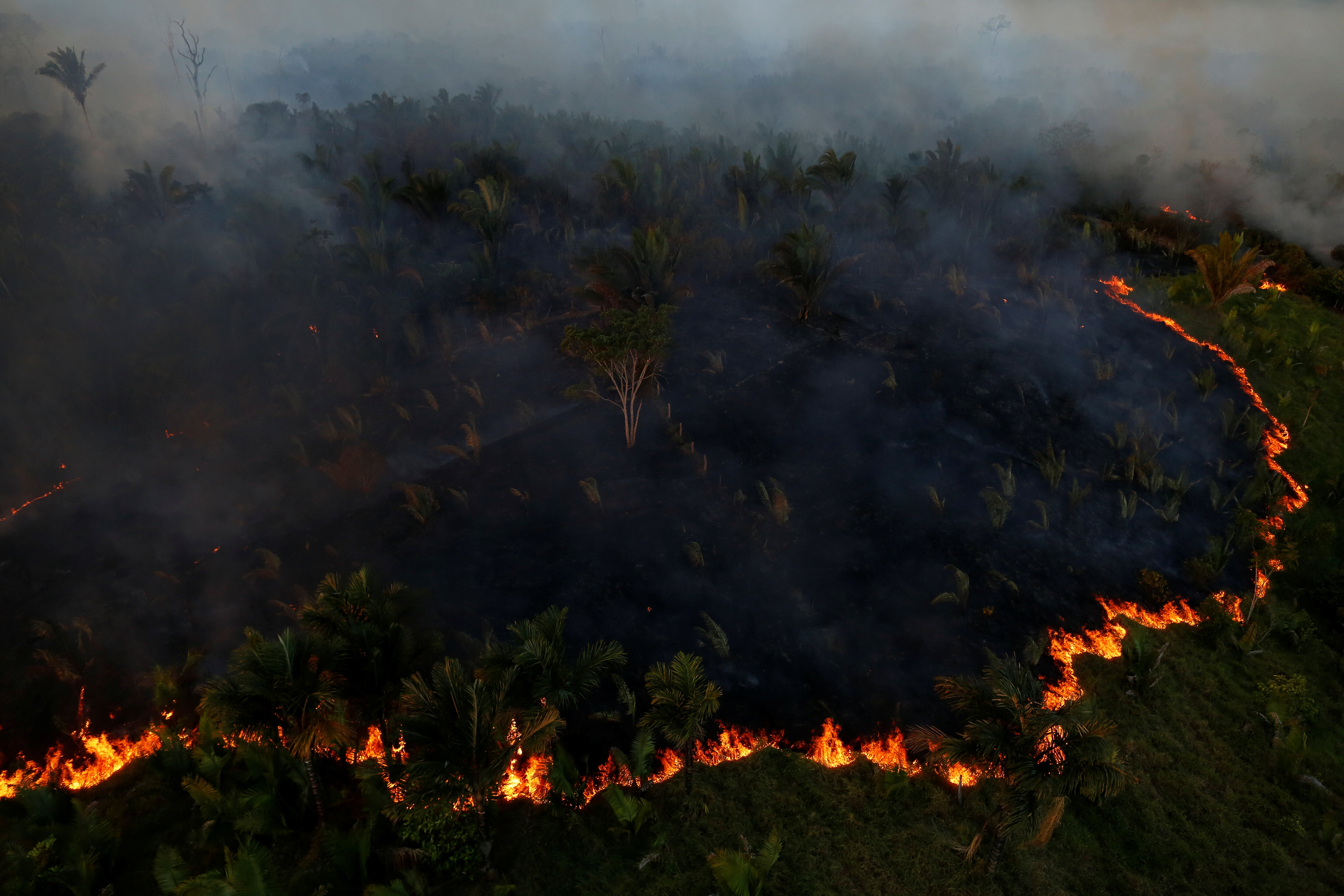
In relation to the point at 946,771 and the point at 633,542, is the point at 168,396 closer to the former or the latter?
the point at 633,542

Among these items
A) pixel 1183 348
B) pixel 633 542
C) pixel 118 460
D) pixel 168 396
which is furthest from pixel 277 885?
pixel 1183 348

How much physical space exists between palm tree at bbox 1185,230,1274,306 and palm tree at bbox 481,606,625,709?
73.5 feet

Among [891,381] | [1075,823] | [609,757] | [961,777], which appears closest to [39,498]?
[609,757]

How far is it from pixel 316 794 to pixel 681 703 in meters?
4.71

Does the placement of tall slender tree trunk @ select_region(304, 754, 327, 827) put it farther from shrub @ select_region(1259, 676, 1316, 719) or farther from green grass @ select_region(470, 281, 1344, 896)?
shrub @ select_region(1259, 676, 1316, 719)

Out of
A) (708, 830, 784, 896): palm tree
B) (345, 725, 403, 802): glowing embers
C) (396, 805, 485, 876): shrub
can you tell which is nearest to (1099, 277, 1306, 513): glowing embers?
(708, 830, 784, 896): palm tree

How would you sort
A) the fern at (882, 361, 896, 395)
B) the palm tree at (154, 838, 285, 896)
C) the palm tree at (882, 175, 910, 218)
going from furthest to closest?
the palm tree at (882, 175, 910, 218)
the fern at (882, 361, 896, 395)
the palm tree at (154, 838, 285, 896)

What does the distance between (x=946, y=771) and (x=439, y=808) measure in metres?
6.78

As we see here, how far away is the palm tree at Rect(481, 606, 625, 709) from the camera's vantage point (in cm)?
762

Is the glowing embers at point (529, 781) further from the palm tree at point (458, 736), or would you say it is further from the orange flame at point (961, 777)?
the orange flame at point (961, 777)

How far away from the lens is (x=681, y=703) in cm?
773

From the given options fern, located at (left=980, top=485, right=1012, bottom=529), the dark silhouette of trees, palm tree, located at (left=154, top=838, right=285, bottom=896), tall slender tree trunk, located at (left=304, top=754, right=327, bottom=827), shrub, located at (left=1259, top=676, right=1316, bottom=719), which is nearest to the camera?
palm tree, located at (left=154, top=838, right=285, bottom=896)

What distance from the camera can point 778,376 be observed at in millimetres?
17516

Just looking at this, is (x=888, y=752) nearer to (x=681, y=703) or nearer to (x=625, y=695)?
(x=681, y=703)
